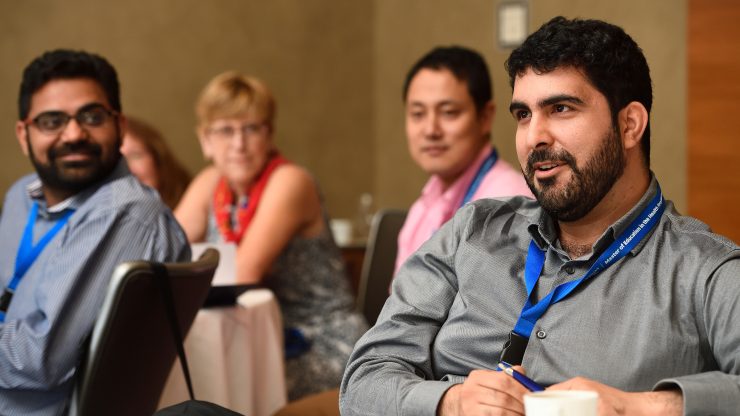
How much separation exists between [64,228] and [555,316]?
1.40 metres

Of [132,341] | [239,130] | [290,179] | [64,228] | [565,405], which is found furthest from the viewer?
[239,130]

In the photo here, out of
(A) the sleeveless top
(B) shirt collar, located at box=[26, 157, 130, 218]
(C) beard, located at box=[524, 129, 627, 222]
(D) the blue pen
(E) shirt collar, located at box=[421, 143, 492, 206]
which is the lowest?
(A) the sleeveless top

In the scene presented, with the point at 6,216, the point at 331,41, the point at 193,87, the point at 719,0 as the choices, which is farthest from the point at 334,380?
the point at 331,41

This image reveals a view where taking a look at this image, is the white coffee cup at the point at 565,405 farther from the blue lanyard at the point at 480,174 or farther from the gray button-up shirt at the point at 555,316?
the blue lanyard at the point at 480,174

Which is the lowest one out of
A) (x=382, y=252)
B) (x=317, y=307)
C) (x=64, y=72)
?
(x=317, y=307)

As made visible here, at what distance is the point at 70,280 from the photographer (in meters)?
2.39

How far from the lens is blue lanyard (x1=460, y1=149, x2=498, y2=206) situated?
3.13m

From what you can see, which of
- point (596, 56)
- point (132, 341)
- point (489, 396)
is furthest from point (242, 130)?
point (489, 396)

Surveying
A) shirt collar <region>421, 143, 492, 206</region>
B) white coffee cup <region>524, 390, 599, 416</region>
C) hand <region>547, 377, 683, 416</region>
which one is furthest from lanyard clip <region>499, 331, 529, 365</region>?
shirt collar <region>421, 143, 492, 206</region>

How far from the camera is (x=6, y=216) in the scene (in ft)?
9.73

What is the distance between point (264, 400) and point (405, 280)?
1528mm

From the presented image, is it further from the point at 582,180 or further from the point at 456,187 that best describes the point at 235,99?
the point at 582,180

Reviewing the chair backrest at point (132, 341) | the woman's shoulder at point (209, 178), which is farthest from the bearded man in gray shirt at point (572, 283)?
the woman's shoulder at point (209, 178)

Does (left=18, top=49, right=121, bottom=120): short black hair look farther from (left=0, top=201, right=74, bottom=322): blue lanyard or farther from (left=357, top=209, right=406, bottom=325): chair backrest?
(left=357, top=209, right=406, bottom=325): chair backrest
